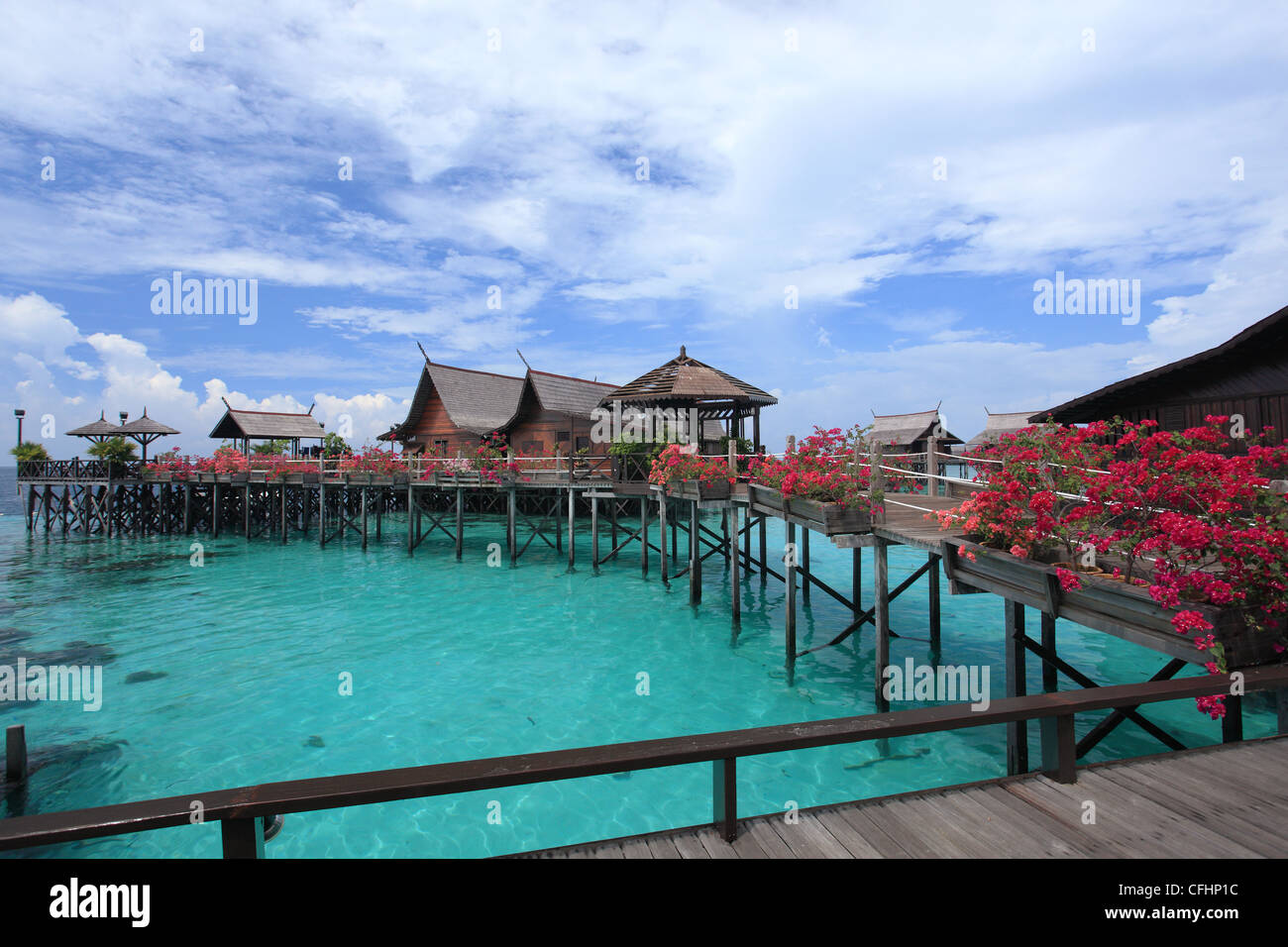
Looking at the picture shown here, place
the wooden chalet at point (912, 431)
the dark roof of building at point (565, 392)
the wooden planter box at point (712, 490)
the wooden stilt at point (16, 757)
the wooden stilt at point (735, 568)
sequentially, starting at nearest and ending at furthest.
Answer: the wooden stilt at point (16, 757), the wooden stilt at point (735, 568), the wooden planter box at point (712, 490), the dark roof of building at point (565, 392), the wooden chalet at point (912, 431)

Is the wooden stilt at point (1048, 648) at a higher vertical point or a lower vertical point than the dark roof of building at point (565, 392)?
lower

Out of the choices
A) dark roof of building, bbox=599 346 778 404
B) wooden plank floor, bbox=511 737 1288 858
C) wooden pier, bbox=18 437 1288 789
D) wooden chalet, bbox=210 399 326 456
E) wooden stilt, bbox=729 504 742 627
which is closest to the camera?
wooden plank floor, bbox=511 737 1288 858

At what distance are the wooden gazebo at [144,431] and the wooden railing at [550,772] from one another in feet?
Result: 143

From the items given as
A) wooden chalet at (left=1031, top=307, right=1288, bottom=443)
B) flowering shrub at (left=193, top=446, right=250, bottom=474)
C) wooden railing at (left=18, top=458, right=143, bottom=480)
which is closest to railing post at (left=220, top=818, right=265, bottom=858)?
wooden chalet at (left=1031, top=307, right=1288, bottom=443)

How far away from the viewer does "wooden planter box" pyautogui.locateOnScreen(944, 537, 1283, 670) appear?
161 inches

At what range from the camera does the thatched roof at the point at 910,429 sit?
45.2m

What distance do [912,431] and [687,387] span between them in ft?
110

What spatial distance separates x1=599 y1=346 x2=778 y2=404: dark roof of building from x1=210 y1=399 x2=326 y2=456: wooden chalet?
29605 mm

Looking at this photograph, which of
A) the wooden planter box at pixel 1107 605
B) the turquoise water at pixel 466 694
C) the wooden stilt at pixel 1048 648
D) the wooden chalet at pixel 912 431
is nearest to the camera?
the wooden planter box at pixel 1107 605

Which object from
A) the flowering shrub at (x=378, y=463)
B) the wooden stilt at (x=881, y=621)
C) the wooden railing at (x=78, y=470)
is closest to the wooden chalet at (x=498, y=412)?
the flowering shrub at (x=378, y=463)

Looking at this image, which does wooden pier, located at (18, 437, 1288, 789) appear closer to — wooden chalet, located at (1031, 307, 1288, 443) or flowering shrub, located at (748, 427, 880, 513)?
flowering shrub, located at (748, 427, 880, 513)

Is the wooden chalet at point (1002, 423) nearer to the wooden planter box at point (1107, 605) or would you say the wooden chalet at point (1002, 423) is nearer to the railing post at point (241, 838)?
the wooden planter box at point (1107, 605)

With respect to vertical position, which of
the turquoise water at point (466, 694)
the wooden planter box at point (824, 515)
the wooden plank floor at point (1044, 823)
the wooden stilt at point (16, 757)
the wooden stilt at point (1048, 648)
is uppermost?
the wooden planter box at point (824, 515)
